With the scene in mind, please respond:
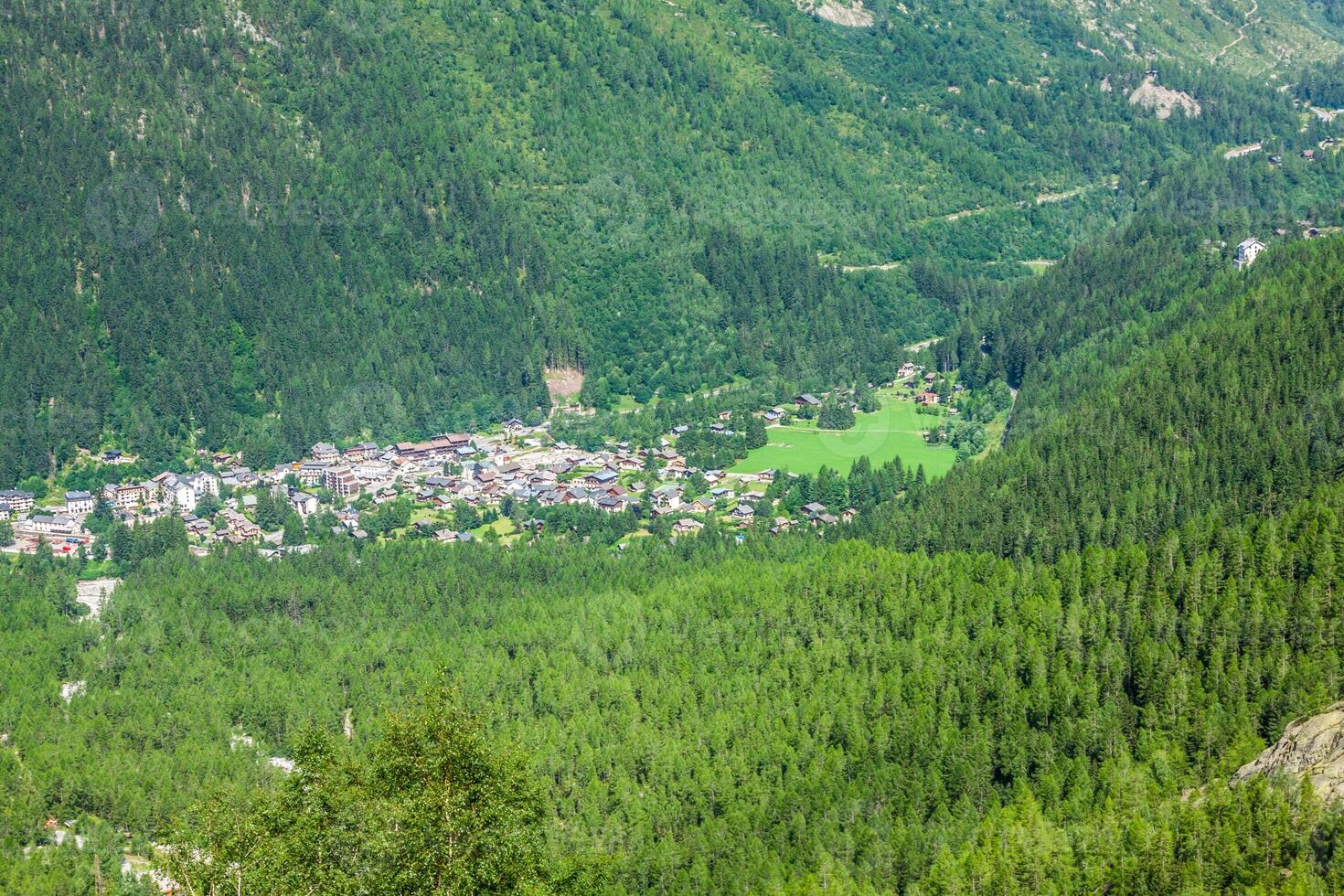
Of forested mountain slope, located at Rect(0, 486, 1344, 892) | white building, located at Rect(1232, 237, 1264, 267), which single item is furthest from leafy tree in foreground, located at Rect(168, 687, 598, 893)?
white building, located at Rect(1232, 237, 1264, 267)

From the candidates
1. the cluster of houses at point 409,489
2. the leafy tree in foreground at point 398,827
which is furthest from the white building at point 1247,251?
the leafy tree in foreground at point 398,827

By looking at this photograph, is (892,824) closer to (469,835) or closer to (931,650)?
(931,650)

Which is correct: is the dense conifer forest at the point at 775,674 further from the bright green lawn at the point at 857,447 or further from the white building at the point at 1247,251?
the white building at the point at 1247,251

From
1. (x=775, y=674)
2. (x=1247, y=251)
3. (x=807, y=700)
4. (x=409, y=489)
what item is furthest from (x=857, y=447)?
(x=807, y=700)

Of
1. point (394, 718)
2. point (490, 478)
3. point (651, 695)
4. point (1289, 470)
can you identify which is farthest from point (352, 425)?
point (394, 718)

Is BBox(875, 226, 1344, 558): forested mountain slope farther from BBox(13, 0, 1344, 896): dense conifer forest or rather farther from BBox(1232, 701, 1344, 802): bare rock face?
BBox(1232, 701, 1344, 802): bare rock face

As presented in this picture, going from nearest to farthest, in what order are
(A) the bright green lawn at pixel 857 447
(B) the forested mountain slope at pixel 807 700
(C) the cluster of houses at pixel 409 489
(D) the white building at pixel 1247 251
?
(B) the forested mountain slope at pixel 807 700
(C) the cluster of houses at pixel 409 489
(A) the bright green lawn at pixel 857 447
(D) the white building at pixel 1247 251

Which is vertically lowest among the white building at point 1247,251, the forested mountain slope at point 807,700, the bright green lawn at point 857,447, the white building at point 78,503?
the forested mountain slope at point 807,700

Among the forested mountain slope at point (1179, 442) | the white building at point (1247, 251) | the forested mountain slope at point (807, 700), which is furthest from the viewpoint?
the white building at point (1247, 251)
